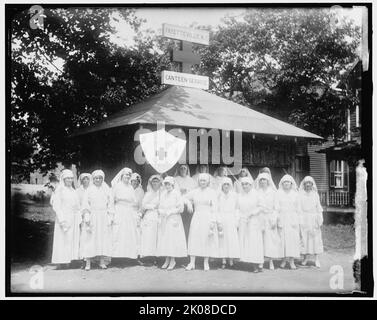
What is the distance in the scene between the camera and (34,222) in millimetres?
7305

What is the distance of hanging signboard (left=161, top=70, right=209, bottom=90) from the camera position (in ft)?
24.8

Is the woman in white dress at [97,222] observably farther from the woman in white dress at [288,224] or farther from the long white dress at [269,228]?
the woman in white dress at [288,224]

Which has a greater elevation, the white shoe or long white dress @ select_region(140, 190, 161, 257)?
long white dress @ select_region(140, 190, 161, 257)

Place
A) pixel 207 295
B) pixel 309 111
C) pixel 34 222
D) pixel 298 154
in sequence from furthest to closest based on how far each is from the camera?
1. pixel 309 111
2. pixel 298 154
3. pixel 34 222
4. pixel 207 295

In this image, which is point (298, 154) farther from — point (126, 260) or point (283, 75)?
point (126, 260)

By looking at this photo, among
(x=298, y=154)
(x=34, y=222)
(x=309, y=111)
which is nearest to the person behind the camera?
(x=34, y=222)

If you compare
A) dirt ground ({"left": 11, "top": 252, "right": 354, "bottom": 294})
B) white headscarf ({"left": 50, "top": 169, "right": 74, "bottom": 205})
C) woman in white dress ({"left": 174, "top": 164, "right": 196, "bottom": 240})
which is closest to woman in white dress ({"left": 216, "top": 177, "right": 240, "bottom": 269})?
dirt ground ({"left": 11, "top": 252, "right": 354, "bottom": 294})

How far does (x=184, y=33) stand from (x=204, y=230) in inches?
123

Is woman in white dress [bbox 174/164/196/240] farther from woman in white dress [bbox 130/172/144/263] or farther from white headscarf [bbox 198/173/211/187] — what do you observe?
woman in white dress [bbox 130/172/144/263]

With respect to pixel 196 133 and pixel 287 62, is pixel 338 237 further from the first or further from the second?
pixel 287 62
